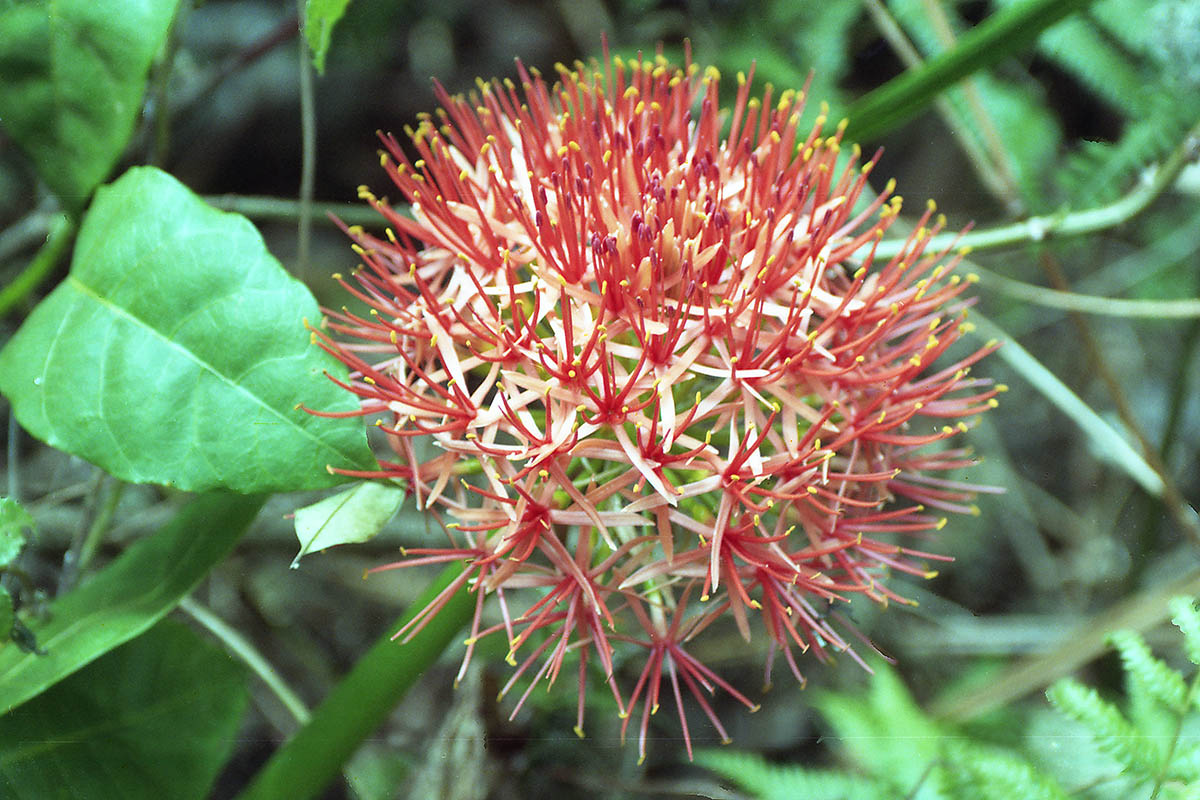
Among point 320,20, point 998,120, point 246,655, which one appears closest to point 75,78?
point 320,20

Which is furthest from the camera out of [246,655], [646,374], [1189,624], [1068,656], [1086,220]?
[1068,656]

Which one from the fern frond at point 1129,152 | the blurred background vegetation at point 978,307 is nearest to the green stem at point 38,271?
the blurred background vegetation at point 978,307

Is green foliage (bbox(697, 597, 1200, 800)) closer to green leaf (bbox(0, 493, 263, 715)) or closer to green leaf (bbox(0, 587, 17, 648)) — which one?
green leaf (bbox(0, 493, 263, 715))

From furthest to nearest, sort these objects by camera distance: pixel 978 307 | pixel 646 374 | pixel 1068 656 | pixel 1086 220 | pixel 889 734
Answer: pixel 978 307
pixel 1068 656
pixel 1086 220
pixel 889 734
pixel 646 374

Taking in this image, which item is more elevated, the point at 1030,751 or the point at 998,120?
the point at 998,120

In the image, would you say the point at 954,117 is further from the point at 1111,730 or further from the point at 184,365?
the point at 184,365

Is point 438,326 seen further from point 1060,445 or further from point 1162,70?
point 1060,445
